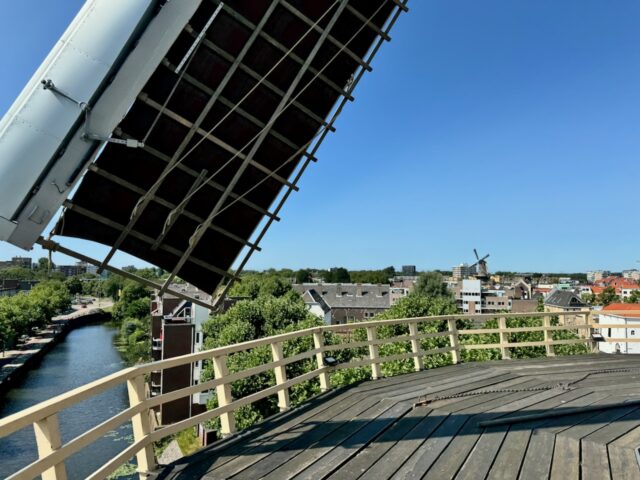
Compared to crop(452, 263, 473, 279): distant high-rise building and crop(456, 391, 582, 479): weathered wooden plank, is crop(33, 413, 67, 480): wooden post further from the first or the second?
crop(452, 263, 473, 279): distant high-rise building

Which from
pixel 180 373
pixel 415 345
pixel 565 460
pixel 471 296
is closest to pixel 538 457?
pixel 565 460

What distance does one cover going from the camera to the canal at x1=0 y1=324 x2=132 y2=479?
90.9 feet

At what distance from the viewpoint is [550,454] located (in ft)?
14.1

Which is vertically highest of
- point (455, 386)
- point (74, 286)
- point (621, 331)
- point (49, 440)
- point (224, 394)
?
point (49, 440)

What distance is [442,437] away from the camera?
4.86 metres

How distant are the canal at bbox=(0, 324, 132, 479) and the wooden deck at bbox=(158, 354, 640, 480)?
25.9 m

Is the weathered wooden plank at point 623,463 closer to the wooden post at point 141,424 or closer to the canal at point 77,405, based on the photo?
the wooden post at point 141,424

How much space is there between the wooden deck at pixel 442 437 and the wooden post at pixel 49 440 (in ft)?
4.02

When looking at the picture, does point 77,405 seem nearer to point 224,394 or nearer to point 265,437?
point 224,394

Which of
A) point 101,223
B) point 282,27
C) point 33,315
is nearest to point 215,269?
point 101,223

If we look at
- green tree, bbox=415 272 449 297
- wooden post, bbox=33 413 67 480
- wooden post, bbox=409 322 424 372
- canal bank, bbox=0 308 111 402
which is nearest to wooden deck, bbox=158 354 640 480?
wooden post, bbox=33 413 67 480

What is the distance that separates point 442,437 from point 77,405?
48154 mm

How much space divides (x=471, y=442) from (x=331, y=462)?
1.62 meters

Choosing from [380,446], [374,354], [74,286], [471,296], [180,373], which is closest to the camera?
[380,446]
